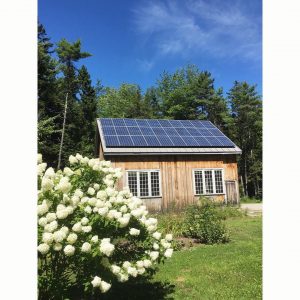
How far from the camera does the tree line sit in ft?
82.9

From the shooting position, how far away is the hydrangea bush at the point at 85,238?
9.34 feet

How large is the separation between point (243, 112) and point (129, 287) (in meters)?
29.9

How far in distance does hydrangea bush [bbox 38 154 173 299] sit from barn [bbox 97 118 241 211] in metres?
9.64

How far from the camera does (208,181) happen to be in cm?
1498

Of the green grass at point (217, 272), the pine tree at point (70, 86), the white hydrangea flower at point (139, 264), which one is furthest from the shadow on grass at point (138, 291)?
the pine tree at point (70, 86)

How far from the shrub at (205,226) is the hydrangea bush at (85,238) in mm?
4840

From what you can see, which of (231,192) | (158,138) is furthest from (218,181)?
(158,138)

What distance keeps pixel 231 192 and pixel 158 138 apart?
415cm

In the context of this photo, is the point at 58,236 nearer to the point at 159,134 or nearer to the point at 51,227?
the point at 51,227

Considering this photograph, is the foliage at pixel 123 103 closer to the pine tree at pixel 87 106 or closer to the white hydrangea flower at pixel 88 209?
the pine tree at pixel 87 106
